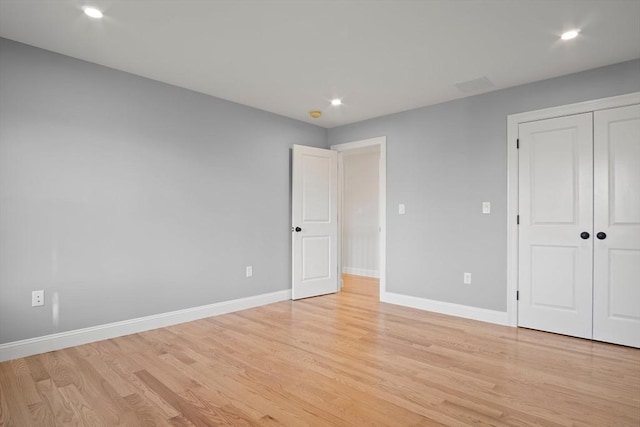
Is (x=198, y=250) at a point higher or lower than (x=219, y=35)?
lower

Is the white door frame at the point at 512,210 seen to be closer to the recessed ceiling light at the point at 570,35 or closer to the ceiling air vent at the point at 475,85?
the ceiling air vent at the point at 475,85

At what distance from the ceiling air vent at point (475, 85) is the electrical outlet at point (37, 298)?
14.0ft

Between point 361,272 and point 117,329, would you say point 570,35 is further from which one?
point 361,272

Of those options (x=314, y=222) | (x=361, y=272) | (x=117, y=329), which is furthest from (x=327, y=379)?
Answer: (x=361, y=272)

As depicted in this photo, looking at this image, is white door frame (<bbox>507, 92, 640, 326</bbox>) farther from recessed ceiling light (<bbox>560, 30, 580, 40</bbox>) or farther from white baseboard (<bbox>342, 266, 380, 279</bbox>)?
white baseboard (<bbox>342, 266, 380, 279</bbox>)

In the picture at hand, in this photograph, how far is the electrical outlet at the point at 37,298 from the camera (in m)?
2.85

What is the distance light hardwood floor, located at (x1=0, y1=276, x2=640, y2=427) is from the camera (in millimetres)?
2000

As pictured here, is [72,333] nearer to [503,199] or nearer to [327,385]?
[327,385]

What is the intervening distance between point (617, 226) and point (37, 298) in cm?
500

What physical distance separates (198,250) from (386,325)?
219 centimetres

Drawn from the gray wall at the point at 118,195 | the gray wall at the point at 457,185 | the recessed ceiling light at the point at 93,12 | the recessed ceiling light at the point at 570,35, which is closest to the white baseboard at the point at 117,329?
the gray wall at the point at 118,195

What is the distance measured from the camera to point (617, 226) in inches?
124

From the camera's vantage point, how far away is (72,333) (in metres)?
3.03

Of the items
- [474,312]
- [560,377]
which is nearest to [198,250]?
[474,312]
